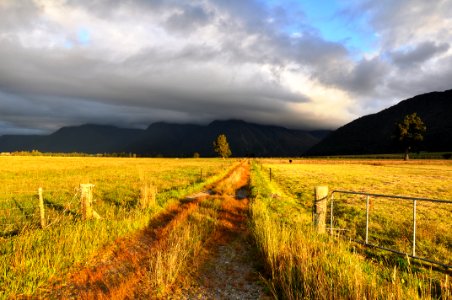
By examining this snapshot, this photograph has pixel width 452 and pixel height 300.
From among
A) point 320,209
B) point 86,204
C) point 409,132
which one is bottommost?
point 86,204

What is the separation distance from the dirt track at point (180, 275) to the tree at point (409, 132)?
104696 millimetres

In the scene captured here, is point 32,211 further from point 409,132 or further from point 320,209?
point 409,132

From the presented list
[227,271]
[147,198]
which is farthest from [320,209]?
[147,198]

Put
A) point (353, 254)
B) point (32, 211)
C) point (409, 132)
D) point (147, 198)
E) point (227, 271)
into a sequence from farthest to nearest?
1. point (409, 132)
2. point (147, 198)
3. point (32, 211)
4. point (227, 271)
5. point (353, 254)

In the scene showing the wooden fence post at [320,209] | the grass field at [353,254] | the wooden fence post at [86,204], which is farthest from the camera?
the wooden fence post at [86,204]

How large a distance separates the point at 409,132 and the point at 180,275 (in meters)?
111

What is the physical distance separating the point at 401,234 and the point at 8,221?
17.3m

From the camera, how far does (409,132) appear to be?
9919 cm

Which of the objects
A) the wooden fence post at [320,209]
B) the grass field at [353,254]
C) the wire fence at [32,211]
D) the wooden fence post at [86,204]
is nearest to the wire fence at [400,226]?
the grass field at [353,254]

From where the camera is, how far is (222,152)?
14138 cm

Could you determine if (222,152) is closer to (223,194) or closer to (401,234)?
(223,194)

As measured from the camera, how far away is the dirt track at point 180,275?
6828mm

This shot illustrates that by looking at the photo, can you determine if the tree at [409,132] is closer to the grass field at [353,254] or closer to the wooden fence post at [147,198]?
the grass field at [353,254]

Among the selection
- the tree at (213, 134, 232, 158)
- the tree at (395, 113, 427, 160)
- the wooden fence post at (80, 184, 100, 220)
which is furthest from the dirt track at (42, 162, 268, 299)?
the tree at (213, 134, 232, 158)
